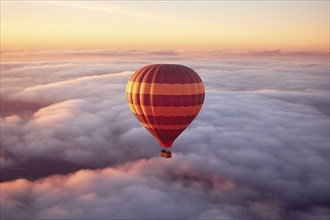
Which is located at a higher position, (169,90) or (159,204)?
(169,90)

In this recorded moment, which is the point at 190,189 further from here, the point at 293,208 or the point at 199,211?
the point at 293,208

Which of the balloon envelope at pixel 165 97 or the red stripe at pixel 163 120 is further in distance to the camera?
the red stripe at pixel 163 120

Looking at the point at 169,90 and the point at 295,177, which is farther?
the point at 295,177

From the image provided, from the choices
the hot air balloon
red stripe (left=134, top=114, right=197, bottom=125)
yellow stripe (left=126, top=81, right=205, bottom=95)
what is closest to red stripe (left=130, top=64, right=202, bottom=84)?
the hot air balloon

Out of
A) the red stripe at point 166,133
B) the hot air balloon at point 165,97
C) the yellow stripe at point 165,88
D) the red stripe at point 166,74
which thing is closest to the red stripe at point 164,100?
the hot air balloon at point 165,97

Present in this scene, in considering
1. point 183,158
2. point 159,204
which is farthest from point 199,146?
point 159,204

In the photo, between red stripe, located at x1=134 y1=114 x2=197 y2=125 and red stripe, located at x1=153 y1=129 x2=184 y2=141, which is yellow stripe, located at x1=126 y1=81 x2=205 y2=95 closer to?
red stripe, located at x1=134 y1=114 x2=197 y2=125

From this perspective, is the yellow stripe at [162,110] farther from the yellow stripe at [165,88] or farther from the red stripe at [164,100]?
the yellow stripe at [165,88]
